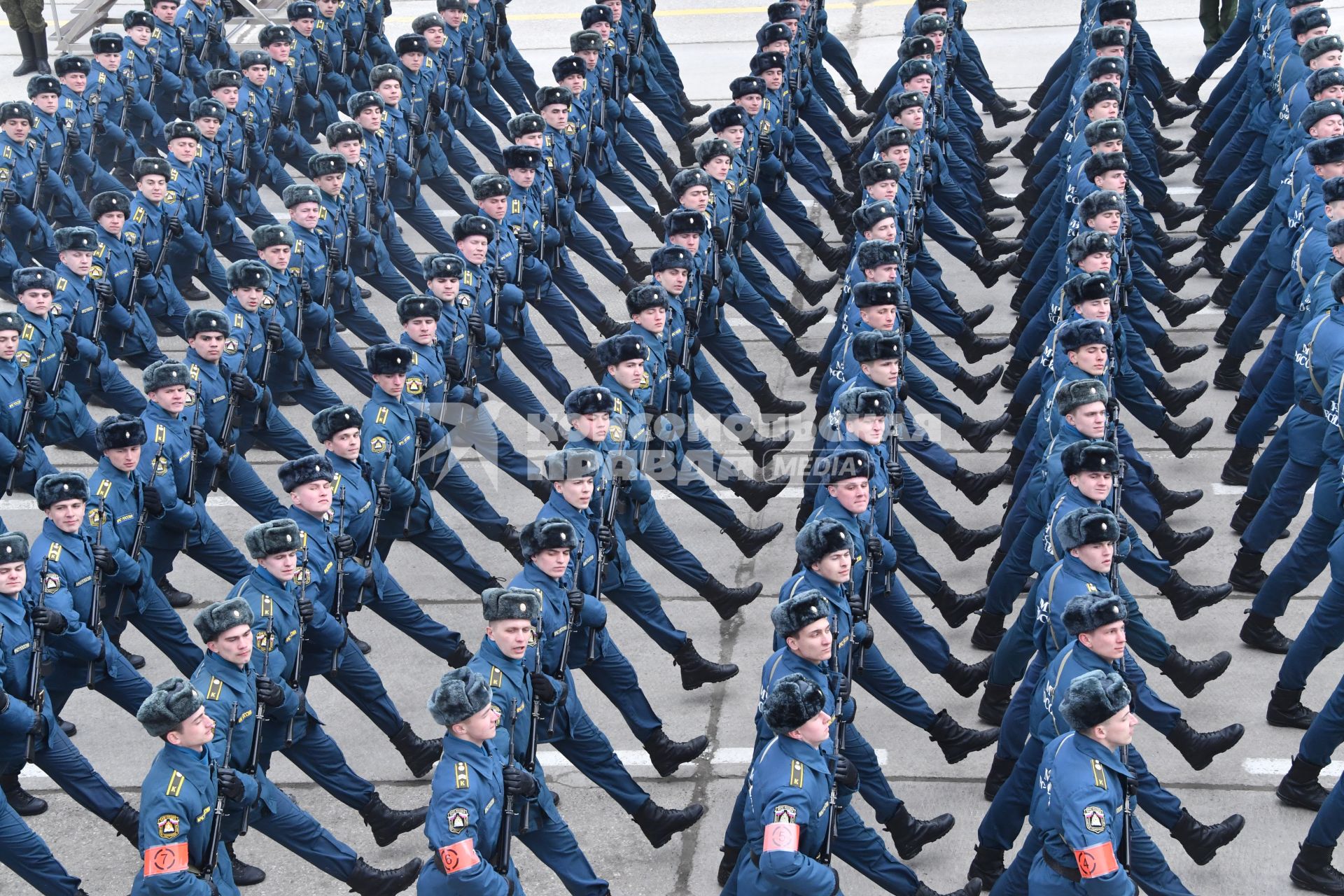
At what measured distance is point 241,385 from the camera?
444 inches

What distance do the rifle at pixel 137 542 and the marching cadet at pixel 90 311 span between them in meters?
2.07

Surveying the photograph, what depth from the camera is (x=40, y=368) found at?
11.4m

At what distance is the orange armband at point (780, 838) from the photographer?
23.4 ft

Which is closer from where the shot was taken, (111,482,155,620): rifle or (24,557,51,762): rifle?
(24,557,51,762): rifle

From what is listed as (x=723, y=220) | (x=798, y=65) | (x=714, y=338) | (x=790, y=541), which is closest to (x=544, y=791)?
(x=790, y=541)

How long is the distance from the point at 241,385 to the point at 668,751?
3.74 meters

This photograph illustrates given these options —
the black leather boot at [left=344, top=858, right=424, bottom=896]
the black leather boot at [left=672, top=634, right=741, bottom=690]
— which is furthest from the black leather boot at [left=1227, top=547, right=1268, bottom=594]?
the black leather boot at [left=344, top=858, right=424, bottom=896]

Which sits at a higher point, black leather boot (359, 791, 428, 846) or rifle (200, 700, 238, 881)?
rifle (200, 700, 238, 881)

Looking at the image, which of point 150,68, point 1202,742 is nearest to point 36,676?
point 1202,742

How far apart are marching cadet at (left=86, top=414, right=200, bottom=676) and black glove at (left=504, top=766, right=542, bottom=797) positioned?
2.99m

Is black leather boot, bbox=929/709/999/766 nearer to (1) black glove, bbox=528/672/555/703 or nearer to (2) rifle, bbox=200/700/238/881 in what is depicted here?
(1) black glove, bbox=528/672/555/703

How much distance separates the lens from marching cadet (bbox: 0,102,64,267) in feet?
44.2

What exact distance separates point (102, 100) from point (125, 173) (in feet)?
2.74

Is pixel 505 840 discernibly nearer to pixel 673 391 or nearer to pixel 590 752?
pixel 590 752
